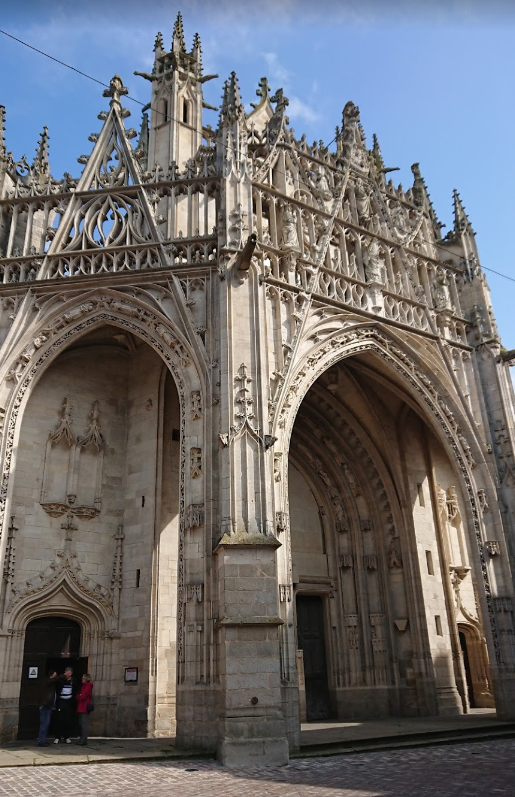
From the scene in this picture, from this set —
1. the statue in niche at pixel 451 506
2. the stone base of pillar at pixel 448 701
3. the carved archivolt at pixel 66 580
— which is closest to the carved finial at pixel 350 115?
the statue in niche at pixel 451 506

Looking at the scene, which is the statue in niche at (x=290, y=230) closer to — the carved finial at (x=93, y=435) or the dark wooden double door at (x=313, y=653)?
the carved finial at (x=93, y=435)

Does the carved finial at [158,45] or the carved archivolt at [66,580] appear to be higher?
the carved finial at [158,45]

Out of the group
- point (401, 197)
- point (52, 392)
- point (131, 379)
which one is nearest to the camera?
point (52, 392)

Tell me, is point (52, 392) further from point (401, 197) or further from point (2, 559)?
point (401, 197)

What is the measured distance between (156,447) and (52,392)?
288 centimetres

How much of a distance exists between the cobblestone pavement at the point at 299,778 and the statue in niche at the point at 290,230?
36.1 ft

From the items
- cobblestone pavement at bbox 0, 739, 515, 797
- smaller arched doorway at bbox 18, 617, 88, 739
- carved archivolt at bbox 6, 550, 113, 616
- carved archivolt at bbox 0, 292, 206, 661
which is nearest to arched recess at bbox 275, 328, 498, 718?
carved archivolt at bbox 0, 292, 206, 661

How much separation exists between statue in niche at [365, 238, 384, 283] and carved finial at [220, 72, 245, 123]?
5.08 meters

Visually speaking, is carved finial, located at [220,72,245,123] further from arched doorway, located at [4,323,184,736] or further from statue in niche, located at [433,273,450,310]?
statue in niche, located at [433,273,450,310]

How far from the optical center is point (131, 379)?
58.9 feet

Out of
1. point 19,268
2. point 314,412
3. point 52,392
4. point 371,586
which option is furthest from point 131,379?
point 371,586

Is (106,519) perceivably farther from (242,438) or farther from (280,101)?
(280,101)

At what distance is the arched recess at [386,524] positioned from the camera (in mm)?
17938

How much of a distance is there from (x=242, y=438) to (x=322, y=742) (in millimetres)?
5684
